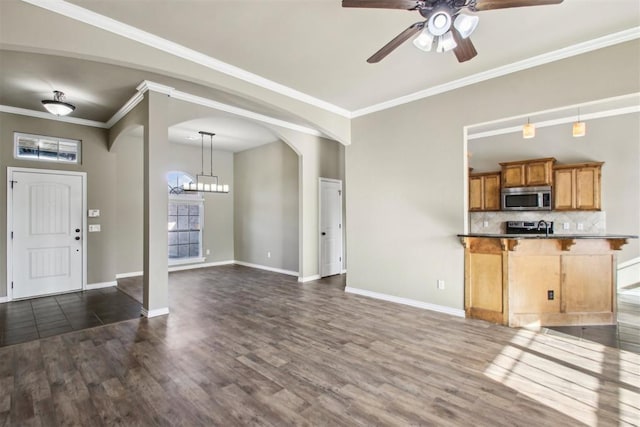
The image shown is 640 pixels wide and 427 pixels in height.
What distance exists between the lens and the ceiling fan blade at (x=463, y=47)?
7.84ft

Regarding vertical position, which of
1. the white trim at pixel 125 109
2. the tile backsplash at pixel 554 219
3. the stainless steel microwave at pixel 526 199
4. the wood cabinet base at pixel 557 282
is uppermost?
the white trim at pixel 125 109

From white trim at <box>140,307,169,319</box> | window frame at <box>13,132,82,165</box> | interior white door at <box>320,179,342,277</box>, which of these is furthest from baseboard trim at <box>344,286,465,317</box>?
window frame at <box>13,132,82,165</box>

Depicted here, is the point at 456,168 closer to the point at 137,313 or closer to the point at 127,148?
the point at 137,313

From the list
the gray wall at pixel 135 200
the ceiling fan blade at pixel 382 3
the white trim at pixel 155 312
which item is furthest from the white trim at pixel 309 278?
the ceiling fan blade at pixel 382 3

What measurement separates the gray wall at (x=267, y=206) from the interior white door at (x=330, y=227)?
0.68 m

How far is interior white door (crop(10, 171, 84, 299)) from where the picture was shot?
197 inches

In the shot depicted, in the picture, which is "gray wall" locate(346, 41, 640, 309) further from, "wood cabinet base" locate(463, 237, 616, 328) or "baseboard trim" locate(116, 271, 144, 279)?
"baseboard trim" locate(116, 271, 144, 279)

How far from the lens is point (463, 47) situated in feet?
8.28

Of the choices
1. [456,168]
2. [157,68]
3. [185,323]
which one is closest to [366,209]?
[456,168]

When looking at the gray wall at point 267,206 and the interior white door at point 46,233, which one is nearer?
the interior white door at point 46,233

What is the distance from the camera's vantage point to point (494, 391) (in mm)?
2369

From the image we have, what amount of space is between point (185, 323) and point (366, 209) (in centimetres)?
316

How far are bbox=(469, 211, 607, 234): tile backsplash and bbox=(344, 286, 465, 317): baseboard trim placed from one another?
3.33 m

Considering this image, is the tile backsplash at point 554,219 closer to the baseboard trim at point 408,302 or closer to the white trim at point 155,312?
the baseboard trim at point 408,302
